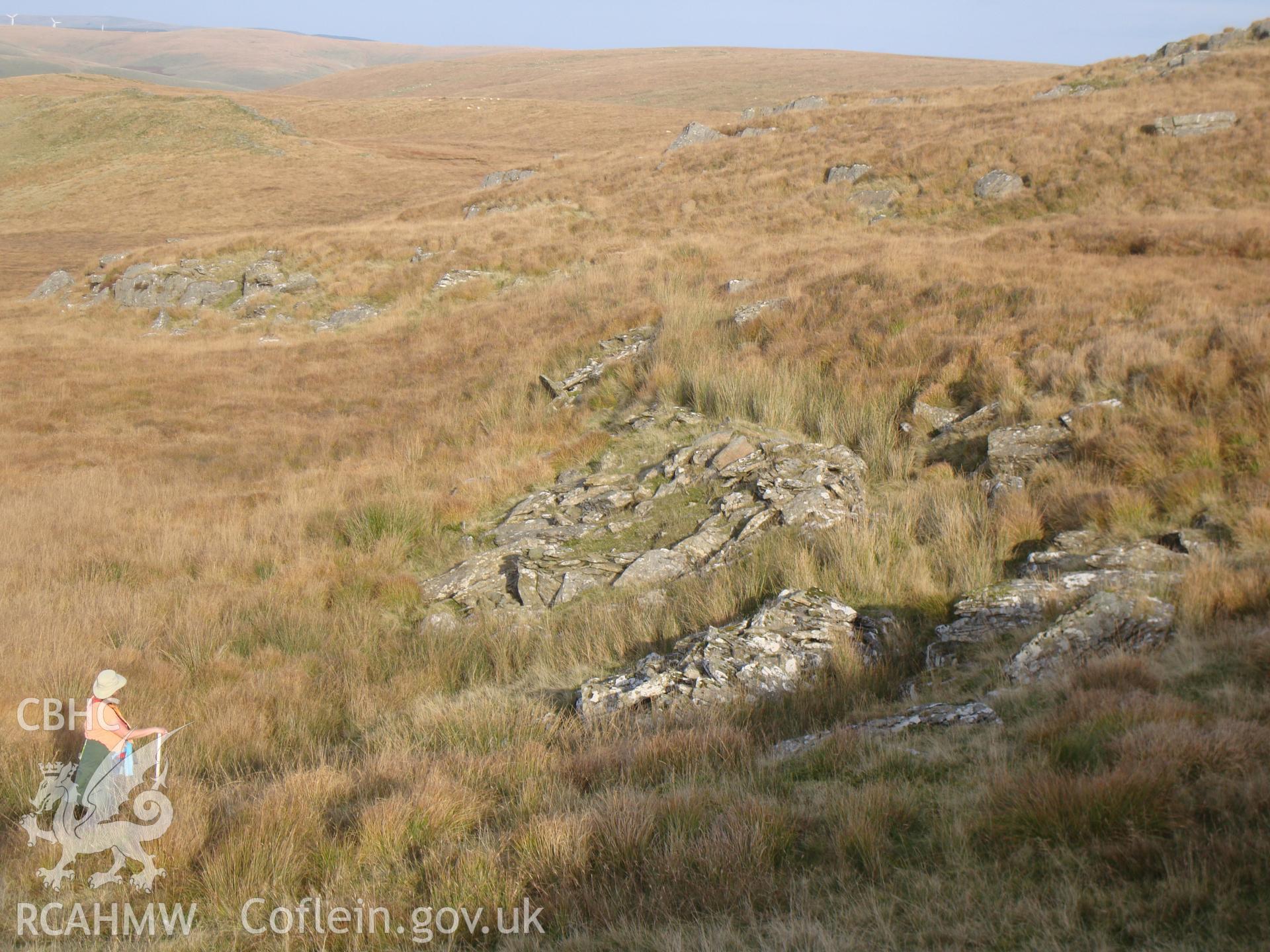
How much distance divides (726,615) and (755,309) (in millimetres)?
8460

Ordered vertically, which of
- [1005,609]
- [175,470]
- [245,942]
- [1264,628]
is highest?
[1264,628]

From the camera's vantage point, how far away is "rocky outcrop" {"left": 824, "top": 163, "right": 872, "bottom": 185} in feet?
80.0

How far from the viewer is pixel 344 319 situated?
80.5 ft

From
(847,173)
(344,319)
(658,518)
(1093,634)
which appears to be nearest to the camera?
(1093,634)

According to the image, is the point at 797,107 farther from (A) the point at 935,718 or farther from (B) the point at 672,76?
(B) the point at 672,76

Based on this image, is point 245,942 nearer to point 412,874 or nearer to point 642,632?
point 412,874

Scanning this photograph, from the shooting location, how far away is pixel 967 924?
8.17 feet

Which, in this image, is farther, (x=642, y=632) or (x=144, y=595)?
(x=144, y=595)

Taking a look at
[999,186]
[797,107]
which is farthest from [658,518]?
[797,107]

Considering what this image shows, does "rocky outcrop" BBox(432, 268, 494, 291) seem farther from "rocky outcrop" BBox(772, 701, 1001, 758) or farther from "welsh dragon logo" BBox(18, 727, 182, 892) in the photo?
"rocky outcrop" BBox(772, 701, 1001, 758)

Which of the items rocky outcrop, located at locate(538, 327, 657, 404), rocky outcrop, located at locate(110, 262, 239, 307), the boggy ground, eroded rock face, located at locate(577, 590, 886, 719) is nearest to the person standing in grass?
the boggy ground

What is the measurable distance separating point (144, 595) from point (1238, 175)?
73.2 ft

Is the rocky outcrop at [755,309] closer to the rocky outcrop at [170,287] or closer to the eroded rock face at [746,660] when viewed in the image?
the eroded rock face at [746,660]

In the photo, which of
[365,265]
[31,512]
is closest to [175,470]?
[31,512]
